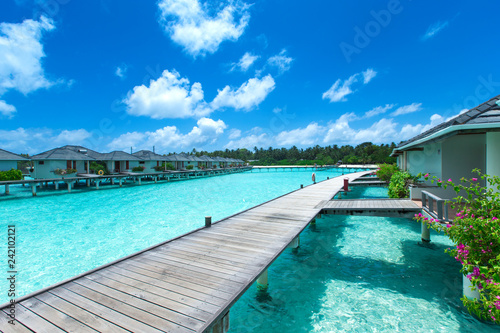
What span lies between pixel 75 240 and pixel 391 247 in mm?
12013

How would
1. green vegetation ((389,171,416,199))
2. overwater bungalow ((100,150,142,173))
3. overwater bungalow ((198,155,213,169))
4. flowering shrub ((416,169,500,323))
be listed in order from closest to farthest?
flowering shrub ((416,169,500,323)), green vegetation ((389,171,416,199)), overwater bungalow ((100,150,142,173)), overwater bungalow ((198,155,213,169))

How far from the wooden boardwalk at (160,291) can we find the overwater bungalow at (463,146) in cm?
429

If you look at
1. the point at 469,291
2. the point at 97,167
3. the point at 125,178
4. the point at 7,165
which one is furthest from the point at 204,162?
the point at 469,291

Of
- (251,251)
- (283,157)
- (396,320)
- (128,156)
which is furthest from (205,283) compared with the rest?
(283,157)

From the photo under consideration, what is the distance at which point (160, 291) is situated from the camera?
353 cm

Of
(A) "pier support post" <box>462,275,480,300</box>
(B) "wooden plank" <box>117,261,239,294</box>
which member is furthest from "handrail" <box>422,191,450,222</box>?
(B) "wooden plank" <box>117,261,239,294</box>

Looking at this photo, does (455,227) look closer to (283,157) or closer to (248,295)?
(248,295)

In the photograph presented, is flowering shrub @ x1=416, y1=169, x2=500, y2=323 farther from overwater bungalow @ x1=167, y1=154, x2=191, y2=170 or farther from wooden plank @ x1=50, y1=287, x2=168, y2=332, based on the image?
overwater bungalow @ x1=167, y1=154, x2=191, y2=170

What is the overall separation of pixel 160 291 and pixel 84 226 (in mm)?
10579

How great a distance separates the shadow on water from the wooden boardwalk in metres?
1.20

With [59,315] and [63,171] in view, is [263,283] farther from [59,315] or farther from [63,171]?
[63,171]

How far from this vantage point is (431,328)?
429 centimetres

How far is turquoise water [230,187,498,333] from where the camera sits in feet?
14.8

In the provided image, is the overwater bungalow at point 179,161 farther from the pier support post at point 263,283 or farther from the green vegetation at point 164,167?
the pier support post at point 263,283
